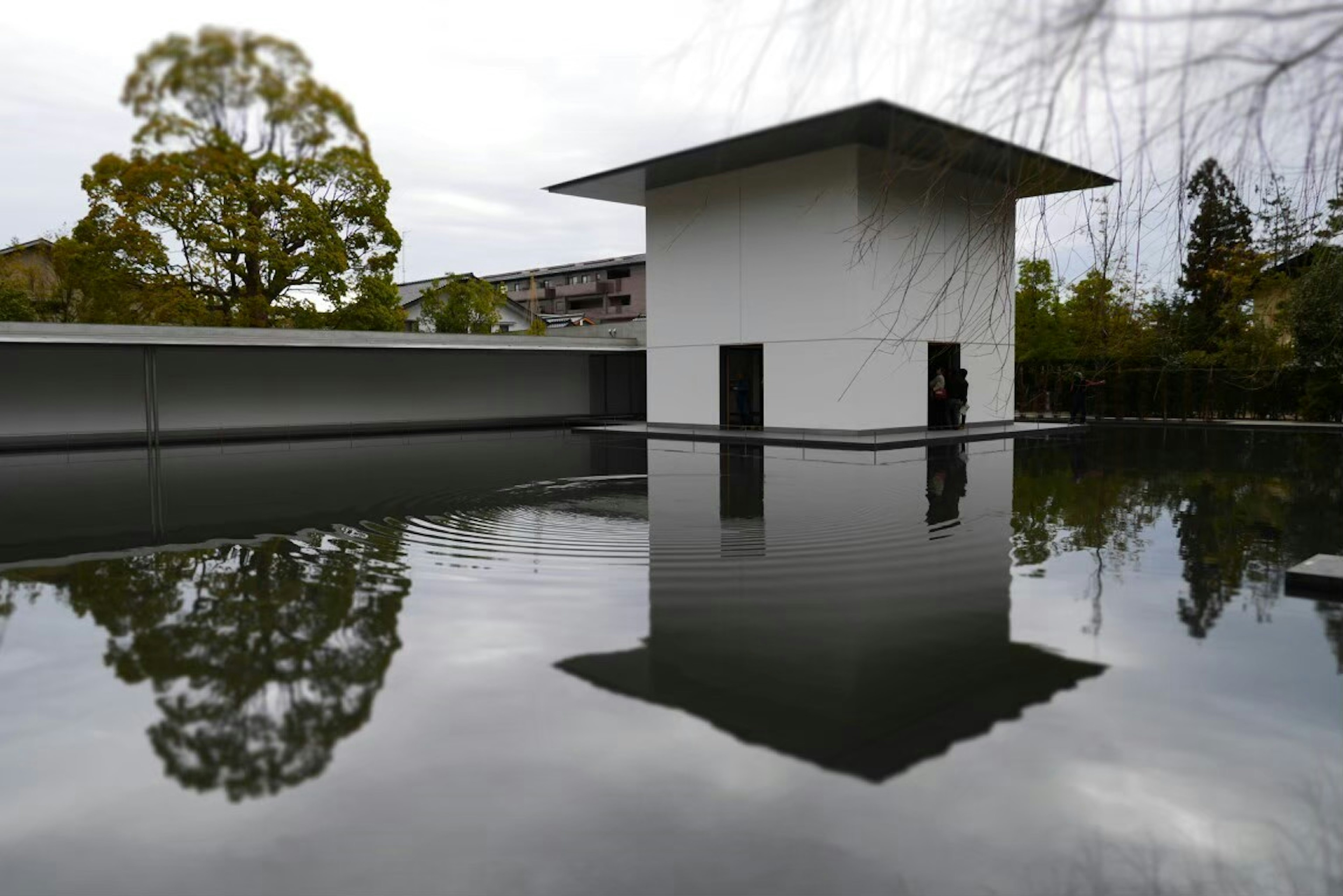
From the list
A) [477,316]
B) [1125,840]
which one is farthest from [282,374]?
[1125,840]

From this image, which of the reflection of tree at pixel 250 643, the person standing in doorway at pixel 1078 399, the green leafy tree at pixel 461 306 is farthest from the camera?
the green leafy tree at pixel 461 306

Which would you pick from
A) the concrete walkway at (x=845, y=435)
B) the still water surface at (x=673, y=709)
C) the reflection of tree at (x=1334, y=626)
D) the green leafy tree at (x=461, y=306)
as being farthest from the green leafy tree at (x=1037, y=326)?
the reflection of tree at (x=1334, y=626)

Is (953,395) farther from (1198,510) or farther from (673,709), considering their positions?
(673,709)

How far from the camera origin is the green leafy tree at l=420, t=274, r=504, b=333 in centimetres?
4816

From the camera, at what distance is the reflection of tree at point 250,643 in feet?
13.6

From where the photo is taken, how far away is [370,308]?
31.7 metres

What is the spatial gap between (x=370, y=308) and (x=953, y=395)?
18.6 m

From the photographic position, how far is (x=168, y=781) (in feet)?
12.6

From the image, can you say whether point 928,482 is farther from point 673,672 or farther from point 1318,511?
point 673,672

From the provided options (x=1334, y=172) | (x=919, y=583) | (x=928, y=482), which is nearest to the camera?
(x=1334, y=172)

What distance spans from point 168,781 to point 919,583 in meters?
5.12

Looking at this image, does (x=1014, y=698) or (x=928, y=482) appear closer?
(x=1014, y=698)

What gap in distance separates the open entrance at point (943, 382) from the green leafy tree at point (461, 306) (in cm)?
2813

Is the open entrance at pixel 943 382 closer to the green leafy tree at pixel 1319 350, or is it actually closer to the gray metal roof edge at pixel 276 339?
the green leafy tree at pixel 1319 350
